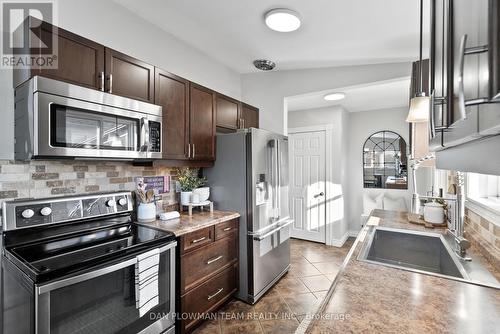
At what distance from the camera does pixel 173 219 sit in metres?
2.12

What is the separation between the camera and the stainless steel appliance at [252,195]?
93.4 inches

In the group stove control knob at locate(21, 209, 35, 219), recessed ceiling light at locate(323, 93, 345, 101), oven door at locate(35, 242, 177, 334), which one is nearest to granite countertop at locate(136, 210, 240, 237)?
oven door at locate(35, 242, 177, 334)

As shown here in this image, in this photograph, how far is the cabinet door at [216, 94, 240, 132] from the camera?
265 cm

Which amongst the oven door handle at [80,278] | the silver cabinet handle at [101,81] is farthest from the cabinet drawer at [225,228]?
the silver cabinet handle at [101,81]

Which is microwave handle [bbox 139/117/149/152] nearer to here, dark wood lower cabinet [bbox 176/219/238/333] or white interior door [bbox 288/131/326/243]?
dark wood lower cabinet [bbox 176/219/238/333]

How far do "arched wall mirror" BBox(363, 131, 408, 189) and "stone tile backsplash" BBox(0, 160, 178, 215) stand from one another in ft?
12.8

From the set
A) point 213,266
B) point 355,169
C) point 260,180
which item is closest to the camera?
point 213,266

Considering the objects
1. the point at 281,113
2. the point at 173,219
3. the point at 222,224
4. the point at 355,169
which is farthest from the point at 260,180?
the point at 355,169

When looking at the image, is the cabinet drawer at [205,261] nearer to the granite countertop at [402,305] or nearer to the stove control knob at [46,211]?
the stove control knob at [46,211]

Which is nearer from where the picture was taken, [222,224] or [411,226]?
[411,226]

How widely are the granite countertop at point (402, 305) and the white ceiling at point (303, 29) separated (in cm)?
169

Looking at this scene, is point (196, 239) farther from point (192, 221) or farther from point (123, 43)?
point (123, 43)

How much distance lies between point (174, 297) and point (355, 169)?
396cm

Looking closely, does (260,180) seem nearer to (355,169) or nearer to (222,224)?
(222,224)
